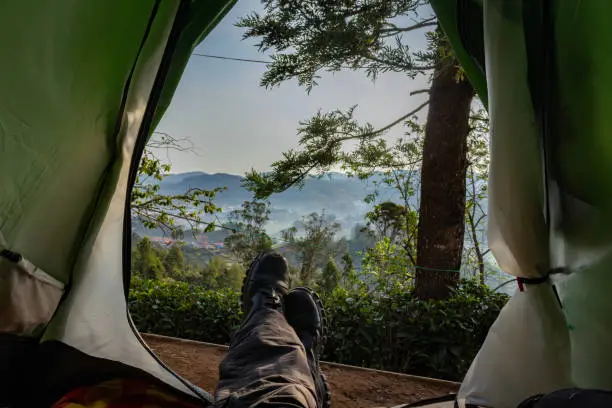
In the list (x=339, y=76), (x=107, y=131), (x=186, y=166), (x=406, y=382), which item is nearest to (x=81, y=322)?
(x=107, y=131)

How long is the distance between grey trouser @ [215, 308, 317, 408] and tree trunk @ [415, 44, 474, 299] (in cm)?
166

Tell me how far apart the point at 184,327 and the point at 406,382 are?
1.45 metres

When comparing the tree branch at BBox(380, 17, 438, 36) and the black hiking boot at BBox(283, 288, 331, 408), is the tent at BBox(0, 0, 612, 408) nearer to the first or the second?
the black hiking boot at BBox(283, 288, 331, 408)

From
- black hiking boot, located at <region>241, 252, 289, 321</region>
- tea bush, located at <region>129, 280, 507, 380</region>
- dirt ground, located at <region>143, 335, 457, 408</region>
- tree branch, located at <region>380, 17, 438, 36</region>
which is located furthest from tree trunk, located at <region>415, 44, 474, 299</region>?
black hiking boot, located at <region>241, 252, 289, 321</region>

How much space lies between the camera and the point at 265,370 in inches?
30.6

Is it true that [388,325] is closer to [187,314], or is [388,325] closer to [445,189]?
[445,189]

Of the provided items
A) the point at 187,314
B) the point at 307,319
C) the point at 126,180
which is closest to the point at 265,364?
the point at 307,319

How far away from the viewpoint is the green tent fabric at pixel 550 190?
27.9 inches

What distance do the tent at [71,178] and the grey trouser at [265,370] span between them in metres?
0.12

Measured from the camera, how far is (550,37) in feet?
2.51

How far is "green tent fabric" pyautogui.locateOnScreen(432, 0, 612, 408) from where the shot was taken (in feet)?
2.33

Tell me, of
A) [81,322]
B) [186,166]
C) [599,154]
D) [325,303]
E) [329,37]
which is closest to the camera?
[599,154]

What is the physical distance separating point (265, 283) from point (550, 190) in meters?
0.81

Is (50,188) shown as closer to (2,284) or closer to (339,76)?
(2,284)
